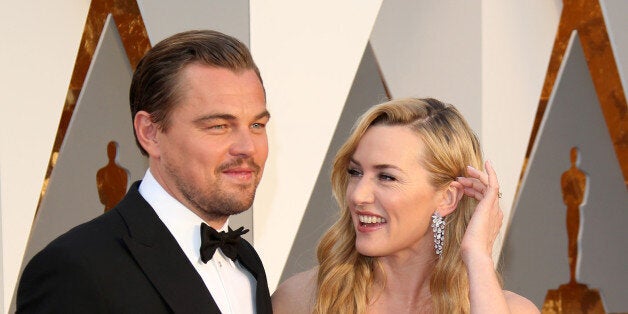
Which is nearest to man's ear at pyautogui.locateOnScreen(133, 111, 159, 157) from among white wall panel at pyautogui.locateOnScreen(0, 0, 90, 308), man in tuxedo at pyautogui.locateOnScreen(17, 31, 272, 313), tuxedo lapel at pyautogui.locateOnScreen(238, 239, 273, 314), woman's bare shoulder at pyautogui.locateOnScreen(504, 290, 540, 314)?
man in tuxedo at pyautogui.locateOnScreen(17, 31, 272, 313)

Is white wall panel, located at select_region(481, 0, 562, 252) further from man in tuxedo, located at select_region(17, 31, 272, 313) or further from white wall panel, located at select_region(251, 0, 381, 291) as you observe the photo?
man in tuxedo, located at select_region(17, 31, 272, 313)

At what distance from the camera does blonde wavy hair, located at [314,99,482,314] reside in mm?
2590

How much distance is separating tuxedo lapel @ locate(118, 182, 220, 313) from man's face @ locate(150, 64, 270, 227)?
0.08m

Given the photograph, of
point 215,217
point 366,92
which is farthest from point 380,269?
point 366,92

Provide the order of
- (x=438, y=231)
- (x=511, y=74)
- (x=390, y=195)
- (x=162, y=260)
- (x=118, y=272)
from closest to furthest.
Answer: (x=118, y=272), (x=162, y=260), (x=390, y=195), (x=438, y=231), (x=511, y=74)

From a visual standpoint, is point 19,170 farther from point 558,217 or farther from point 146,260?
point 558,217

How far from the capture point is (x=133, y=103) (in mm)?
2129

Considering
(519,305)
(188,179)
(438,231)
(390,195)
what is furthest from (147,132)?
(519,305)

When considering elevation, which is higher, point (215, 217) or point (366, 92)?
point (366, 92)

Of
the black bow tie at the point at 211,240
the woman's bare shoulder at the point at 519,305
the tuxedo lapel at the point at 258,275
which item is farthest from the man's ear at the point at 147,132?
the woman's bare shoulder at the point at 519,305

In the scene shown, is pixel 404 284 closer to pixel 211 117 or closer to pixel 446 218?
pixel 446 218

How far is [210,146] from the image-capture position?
2.00 metres

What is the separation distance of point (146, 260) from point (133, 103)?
0.40 meters

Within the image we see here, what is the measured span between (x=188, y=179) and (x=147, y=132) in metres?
0.16
